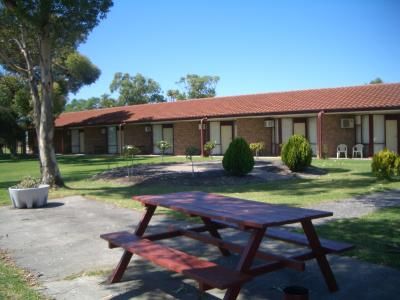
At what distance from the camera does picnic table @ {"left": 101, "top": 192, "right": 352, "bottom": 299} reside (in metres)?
3.76

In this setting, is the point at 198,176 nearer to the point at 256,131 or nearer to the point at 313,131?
the point at 313,131

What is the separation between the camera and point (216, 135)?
2980 centimetres

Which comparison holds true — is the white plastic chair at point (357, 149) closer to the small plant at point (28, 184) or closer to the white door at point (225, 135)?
the white door at point (225, 135)

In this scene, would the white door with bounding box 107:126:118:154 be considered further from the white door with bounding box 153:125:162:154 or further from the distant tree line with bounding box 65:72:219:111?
the distant tree line with bounding box 65:72:219:111

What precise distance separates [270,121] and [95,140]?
687 inches

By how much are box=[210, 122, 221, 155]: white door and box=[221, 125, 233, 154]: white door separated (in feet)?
0.78

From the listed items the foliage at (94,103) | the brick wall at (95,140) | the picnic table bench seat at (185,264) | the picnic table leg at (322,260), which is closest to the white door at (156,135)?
the brick wall at (95,140)

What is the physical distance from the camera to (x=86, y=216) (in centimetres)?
918

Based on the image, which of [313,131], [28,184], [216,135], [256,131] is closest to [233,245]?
[28,184]

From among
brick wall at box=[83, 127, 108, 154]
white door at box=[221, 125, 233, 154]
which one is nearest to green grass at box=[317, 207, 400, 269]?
white door at box=[221, 125, 233, 154]

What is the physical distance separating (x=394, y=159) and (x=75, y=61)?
96.5 feet

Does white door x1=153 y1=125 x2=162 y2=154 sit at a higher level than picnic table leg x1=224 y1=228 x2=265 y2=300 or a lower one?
higher

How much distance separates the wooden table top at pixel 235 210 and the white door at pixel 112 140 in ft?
103

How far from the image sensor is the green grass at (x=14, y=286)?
454cm
